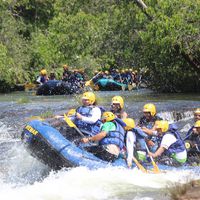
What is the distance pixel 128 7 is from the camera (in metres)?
23.7

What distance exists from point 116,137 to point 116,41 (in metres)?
15.0

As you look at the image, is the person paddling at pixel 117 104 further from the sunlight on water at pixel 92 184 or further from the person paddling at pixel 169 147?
the sunlight on water at pixel 92 184

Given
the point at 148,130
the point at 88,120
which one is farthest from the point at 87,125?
the point at 148,130

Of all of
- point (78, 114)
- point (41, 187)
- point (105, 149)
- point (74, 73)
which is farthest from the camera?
point (74, 73)

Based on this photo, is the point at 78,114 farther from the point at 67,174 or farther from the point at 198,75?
the point at 198,75

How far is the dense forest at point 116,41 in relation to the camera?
69.9 feet

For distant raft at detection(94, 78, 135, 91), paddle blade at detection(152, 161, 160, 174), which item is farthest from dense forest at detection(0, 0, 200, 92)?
paddle blade at detection(152, 161, 160, 174)

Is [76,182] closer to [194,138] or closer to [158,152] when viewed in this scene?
[158,152]

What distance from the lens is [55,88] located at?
26141 mm

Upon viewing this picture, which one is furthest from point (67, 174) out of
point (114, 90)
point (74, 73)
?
point (114, 90)

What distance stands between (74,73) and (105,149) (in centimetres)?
1846

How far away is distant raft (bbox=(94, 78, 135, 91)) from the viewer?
30.9 m

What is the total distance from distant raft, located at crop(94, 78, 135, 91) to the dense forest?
128 cm

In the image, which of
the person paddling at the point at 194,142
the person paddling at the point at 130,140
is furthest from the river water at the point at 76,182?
the person paddling at the point at 194,142
